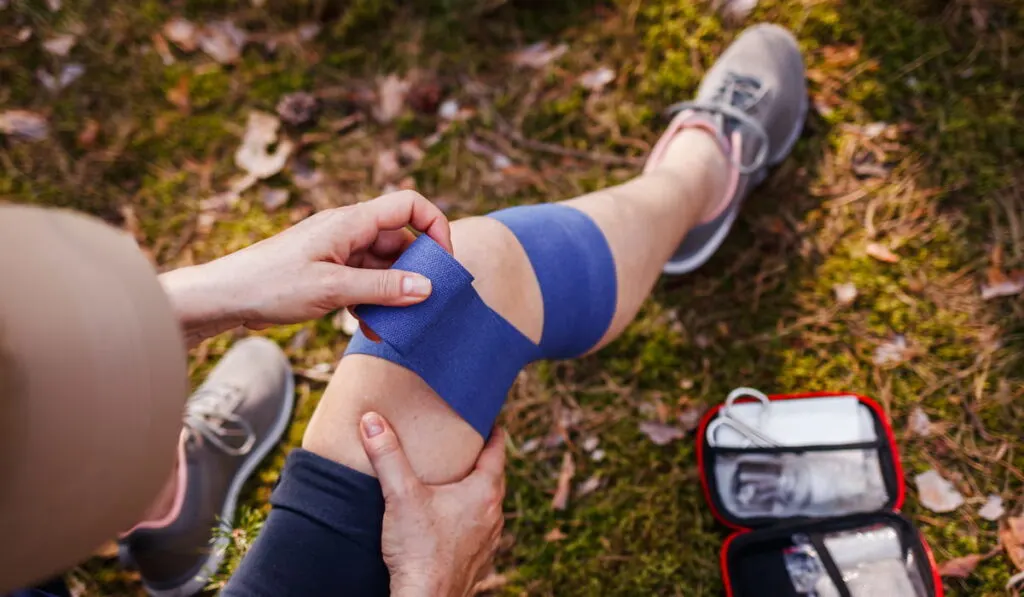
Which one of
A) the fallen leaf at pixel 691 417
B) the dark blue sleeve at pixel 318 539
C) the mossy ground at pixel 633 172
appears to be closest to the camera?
the dark blue sleeve at pixel 318 539

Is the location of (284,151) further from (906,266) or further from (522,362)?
(906,266)

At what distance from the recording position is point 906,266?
266cm

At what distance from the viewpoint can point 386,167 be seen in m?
3.17

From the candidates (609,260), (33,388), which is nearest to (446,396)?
(609,260)

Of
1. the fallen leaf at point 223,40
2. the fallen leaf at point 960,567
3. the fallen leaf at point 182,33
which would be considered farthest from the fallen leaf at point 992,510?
the fallen leaf at point 182,33

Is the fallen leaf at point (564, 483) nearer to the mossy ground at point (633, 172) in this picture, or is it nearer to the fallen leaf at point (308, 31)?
the mossy ground at point (633, 172)

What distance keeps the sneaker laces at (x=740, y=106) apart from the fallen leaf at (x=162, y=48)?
2725 mm

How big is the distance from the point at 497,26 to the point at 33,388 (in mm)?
3020

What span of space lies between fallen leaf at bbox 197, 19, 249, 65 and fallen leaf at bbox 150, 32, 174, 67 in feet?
0.60

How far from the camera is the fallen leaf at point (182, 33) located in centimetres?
345

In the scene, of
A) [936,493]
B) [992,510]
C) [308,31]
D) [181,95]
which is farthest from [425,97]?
[992,510]

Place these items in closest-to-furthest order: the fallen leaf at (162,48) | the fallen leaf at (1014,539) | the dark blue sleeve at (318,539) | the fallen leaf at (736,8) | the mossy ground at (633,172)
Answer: the dark blue sleeve at (318,539) < the fallen leaf at (1014,539) < the mossy ground at (633,172) < the fallen leaf at (736,8) < the fallen leaf at (162,48)

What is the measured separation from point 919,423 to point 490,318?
6.31 feet

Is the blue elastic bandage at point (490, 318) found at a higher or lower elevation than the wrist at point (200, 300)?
lower
